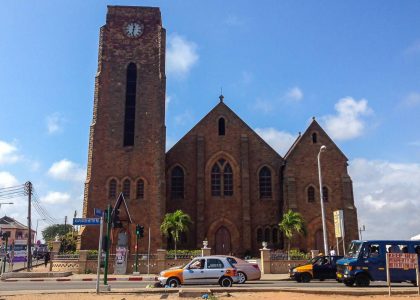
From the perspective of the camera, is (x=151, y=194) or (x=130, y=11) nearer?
(x=151, y=194)

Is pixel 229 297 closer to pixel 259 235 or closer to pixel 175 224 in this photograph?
pixel 175 224

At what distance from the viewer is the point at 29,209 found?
1689 inches

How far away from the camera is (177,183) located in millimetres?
38969

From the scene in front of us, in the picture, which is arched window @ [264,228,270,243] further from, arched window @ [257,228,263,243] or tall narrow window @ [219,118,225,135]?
tall narrow window @ [219,118,225,135]

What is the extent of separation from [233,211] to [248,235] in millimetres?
2574

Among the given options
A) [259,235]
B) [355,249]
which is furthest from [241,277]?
[259,235]

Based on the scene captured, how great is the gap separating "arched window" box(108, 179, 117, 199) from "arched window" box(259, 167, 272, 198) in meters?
13.1

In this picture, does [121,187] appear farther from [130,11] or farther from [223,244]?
[130,11]

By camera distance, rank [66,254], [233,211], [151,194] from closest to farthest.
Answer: [66,254] < [151,194] < [233,211]

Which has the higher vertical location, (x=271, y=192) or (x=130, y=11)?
(x=130, y=11)

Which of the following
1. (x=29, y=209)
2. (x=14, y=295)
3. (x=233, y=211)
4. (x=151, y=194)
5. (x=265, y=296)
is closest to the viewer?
A: (x=265, y=296)

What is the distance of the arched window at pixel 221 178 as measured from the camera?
1539 inches

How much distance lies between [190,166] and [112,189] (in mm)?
7341

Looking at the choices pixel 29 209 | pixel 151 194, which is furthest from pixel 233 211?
pixel 29 209
